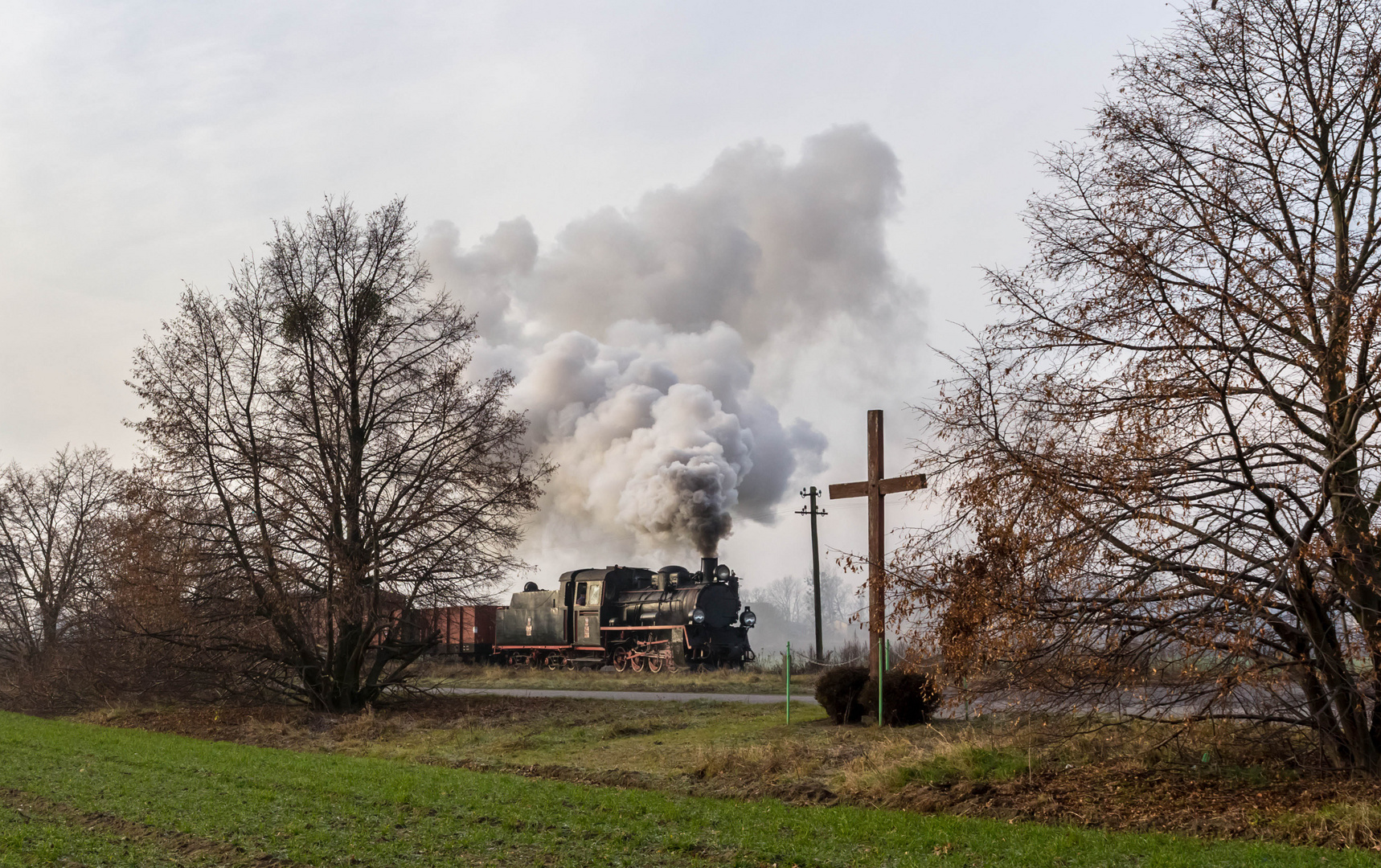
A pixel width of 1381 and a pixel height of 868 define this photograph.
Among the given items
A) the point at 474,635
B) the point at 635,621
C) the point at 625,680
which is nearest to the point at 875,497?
the point at 625,680

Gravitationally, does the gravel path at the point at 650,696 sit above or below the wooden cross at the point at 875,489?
below

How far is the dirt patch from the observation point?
277 inches

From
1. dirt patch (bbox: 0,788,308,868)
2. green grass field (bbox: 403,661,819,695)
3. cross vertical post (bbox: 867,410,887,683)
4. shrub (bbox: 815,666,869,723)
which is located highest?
cross vertical post (bbox: 867,410,887,683)

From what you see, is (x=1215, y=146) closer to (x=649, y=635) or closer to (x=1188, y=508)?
(x=1188, y=508)

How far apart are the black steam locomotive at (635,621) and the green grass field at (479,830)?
1941 centimetres

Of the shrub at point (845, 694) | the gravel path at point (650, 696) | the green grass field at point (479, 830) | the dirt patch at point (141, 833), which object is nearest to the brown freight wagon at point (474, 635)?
the gravel path at point (650, 696)

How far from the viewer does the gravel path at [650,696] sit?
19.9 meters

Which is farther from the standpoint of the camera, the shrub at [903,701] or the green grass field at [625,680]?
the green grass field at [625,680]

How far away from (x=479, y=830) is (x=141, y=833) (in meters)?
2.81

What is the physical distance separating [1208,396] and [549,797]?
22.0 ft

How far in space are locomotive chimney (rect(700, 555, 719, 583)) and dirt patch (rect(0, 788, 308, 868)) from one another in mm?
22777

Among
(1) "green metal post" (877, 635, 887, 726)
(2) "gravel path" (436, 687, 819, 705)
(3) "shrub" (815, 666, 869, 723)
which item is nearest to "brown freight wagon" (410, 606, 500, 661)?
(2) "gravel path" (436, 687, 819, 705)

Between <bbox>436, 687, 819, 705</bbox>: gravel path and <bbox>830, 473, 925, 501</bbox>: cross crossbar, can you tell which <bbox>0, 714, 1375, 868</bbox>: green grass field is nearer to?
<bbox>830, 473, 925, 501</bbox>: cross crossbar

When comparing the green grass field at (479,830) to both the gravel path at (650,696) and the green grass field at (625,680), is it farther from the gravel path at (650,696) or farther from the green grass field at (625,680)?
the green grass field at (625,680)
